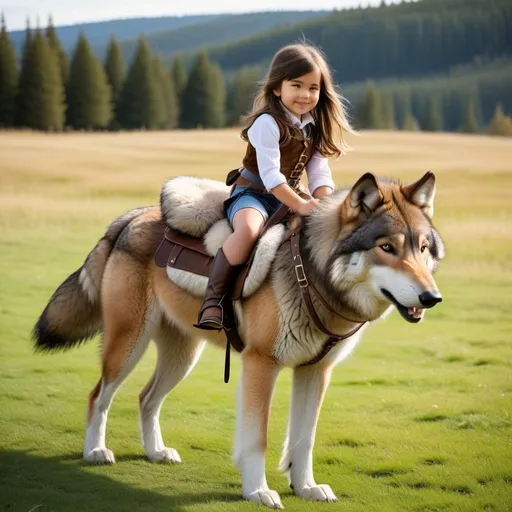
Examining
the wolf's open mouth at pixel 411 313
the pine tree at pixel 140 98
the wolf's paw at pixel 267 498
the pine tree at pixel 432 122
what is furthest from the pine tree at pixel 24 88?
the pine tree at pixel 432 122

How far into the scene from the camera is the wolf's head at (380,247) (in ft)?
11.2

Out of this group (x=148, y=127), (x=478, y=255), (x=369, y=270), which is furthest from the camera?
(x=148, y=127)

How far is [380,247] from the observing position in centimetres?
350

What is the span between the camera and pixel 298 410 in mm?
4066

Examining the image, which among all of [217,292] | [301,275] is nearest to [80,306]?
[217,292]

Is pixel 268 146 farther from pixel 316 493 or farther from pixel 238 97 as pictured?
pixel 238 97

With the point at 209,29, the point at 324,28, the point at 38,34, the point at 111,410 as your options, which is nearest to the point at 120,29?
the point at 38,34

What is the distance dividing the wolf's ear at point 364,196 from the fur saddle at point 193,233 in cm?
50

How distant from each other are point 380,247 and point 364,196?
24cm

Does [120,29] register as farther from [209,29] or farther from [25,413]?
[209,29]

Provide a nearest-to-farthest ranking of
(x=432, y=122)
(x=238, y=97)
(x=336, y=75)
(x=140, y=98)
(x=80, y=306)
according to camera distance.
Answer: (x=80, y=306)
(x=336, y=75)
(x=140, y=98)
(x=238, y=97)
(x=432, y=122)

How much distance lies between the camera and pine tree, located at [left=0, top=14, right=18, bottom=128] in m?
19.9

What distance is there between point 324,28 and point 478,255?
6110 centimetres

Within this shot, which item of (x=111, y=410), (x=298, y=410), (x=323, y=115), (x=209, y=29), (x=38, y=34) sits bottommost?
(x=111, y=410)
